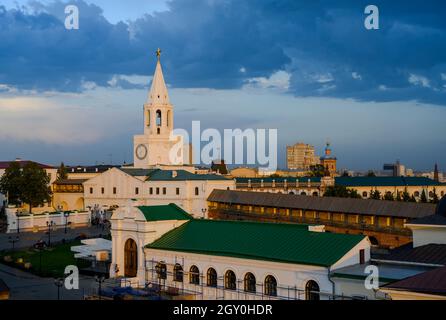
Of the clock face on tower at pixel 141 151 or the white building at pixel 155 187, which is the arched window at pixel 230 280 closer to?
the white building at pixel 155 187

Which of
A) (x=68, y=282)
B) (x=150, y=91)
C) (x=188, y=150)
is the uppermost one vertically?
(x=150, y=91)

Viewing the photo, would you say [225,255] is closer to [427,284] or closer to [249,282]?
[249,282]

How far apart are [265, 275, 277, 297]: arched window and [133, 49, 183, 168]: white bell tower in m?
56.2

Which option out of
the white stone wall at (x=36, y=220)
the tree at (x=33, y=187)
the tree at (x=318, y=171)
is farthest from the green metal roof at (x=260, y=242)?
the tree at (x=318, y=171)

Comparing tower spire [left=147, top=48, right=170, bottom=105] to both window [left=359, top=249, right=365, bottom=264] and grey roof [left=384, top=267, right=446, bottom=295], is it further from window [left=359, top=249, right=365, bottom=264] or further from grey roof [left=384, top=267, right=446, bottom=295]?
grey roof [left=384, top=267, right=446, bottom=295]

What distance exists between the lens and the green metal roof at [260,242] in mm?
28562

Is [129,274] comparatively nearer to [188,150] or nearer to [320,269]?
[320,269]

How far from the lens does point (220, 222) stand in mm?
35188

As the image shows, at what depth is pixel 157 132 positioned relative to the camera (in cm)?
8538
